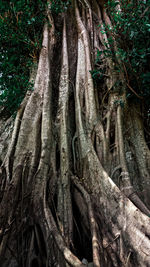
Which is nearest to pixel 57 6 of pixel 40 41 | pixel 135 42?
pixel 40 41

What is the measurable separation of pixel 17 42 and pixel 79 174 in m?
3.74

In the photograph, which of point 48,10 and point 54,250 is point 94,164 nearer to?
point 54,250

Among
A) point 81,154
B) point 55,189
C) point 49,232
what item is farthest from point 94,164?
point 49,232

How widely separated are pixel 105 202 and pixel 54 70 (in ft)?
11.0

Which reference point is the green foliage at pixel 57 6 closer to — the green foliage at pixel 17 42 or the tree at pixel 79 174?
the green foliage at pixel 17 42

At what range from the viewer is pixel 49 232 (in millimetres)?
1805

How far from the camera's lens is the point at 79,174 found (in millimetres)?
2619

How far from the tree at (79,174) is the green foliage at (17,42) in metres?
0.44

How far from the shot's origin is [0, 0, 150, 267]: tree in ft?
5.51

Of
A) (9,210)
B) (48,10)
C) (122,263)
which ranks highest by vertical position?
(48,10)

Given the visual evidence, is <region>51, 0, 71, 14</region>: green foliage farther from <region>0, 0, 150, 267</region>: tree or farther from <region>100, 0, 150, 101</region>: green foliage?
<region>100, 0, 150, 101</region>: green foliage

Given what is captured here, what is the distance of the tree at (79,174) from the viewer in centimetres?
168

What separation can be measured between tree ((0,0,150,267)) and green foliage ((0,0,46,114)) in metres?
0.44

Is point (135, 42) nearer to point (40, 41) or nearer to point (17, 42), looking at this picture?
point (40, 41)
